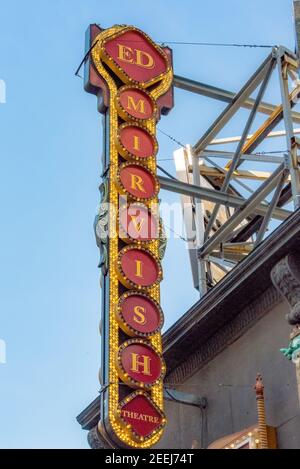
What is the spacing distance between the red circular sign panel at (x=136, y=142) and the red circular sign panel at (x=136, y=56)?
1.52m

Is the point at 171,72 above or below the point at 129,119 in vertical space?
above

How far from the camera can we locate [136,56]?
23672 millimetres

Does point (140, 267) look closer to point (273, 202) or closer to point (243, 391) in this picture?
point (243, 391)

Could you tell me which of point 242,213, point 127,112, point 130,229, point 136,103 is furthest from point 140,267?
point 136,103

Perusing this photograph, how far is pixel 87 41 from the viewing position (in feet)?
78.0

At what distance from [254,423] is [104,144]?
647 centimetres

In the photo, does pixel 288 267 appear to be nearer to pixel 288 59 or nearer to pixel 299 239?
pixel 299 239

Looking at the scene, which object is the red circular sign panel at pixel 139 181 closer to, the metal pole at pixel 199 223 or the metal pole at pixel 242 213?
the metal pole at pixel 242 213

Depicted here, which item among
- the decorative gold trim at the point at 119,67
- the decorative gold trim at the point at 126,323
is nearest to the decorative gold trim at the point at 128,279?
the decorative gold trim at the point at 126,323

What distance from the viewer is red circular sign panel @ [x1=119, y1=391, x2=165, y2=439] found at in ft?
60.1

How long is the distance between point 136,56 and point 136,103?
60.1 inches

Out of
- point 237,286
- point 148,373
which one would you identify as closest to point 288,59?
point 237,286

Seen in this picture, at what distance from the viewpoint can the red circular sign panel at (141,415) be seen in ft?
60.1
